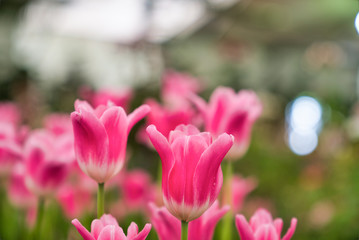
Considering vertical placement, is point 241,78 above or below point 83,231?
above

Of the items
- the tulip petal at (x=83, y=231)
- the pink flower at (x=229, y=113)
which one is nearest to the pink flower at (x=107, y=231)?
the tulip petal at (x=83, y=231)

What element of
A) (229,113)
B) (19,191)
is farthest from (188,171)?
(19,191)

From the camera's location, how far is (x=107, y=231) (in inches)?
8.8

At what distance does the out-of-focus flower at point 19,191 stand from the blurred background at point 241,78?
6 centimetres

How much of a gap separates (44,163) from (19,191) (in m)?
0.21

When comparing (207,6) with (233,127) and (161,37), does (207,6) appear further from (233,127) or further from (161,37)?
(233,127)

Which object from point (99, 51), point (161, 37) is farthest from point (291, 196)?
point (99, 51)

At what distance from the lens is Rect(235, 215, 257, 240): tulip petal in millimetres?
230

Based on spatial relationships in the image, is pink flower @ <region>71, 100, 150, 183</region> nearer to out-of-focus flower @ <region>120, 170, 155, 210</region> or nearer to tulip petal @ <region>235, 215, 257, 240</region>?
tulip petal @ <region>235, 215, 257, 240</region>

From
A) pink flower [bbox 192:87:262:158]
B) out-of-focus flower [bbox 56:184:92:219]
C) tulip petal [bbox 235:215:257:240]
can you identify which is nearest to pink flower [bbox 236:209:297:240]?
tulip petal [bbox 235:215:257:240]

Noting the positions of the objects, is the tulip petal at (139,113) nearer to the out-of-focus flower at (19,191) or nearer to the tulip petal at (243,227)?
the tulip petal at (243,227)

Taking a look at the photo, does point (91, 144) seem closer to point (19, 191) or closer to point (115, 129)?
point (115, 129)

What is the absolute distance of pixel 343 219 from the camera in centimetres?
99

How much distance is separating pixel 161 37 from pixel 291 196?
826 millimetres
